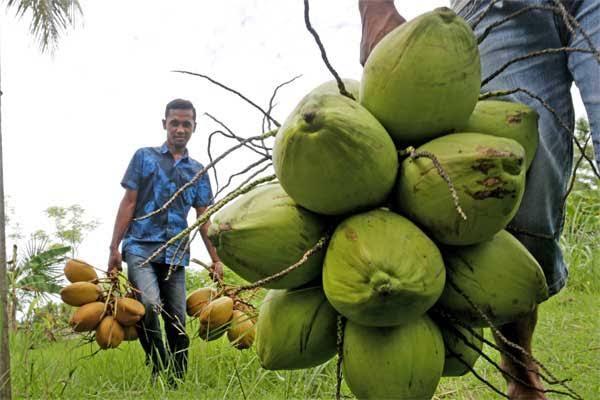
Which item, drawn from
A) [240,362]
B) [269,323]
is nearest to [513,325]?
[269,323]

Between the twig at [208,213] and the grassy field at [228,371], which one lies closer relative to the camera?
the twig at [208,213]

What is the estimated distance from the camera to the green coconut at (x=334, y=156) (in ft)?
3.29

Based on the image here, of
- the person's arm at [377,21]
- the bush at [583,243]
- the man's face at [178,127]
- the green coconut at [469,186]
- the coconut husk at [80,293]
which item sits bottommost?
the bush at [583,243]

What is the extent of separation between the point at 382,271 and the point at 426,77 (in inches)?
14.2

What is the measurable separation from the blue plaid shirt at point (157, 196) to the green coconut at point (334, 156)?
338cm

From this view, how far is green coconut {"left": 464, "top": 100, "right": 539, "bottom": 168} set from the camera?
117 centimetres

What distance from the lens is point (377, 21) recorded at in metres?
1.61

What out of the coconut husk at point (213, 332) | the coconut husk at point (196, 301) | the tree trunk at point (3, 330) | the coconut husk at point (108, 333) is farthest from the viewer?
the coconut husk at point (196, 301)

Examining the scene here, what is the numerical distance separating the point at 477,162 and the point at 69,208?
95.3 ft

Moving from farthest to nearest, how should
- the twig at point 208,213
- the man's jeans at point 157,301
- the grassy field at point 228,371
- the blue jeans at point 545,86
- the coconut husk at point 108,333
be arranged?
the man's jeans at point 157,301 < the coconut husk at point 108,333 < the grassy field at point 228,371 < the blue jeans at point 545,86 < the twig at point 208,213

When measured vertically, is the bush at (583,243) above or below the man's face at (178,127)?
below

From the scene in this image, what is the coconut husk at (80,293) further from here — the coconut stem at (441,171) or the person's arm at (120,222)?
the coconut stem at (441,171)

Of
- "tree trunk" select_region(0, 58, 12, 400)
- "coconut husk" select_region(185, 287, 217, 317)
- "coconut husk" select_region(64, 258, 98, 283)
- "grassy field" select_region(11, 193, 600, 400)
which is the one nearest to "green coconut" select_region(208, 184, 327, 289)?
"grassy field" select_region(11, 193, 600, 400)

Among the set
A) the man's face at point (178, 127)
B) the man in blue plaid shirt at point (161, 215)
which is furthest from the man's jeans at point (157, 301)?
the man's face at point (178, 127)
